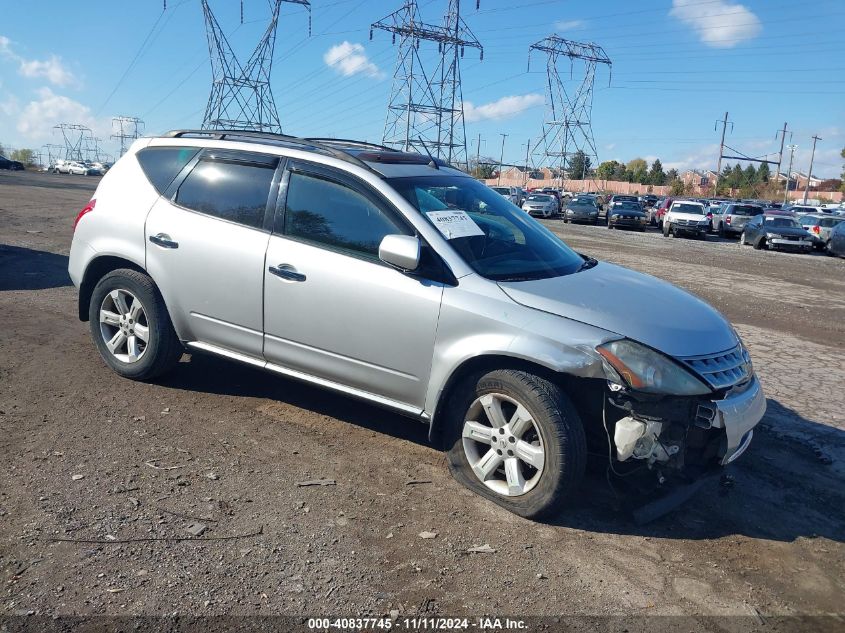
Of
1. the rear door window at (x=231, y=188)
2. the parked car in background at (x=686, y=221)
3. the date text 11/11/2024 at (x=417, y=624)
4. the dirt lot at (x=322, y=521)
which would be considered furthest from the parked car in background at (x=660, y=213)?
the date text 11/11/2024 at (x=417, y=624)

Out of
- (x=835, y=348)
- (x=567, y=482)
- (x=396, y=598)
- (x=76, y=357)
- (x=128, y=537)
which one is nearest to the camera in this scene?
(x=396, y=598)

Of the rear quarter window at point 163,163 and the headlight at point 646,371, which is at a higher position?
the rear quarter window at point 163,163

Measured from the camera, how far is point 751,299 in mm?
12250

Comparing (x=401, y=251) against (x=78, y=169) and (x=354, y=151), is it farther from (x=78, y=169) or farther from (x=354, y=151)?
(x=78, y=169)

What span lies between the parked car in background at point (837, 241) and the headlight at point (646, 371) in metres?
25.9

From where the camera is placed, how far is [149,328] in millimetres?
5234

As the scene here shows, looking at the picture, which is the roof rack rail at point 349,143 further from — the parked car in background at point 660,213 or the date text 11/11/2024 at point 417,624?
the parked car in background at point 660,213

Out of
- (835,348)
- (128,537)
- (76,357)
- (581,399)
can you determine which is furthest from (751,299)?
(128,537)

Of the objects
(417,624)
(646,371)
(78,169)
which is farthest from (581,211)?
(78,169)

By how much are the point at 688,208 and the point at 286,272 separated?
31626 millimetres

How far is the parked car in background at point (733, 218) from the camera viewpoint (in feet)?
112

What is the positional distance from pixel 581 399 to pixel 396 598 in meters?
1.50

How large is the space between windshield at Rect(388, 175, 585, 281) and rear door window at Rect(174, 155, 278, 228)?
99 centimetres

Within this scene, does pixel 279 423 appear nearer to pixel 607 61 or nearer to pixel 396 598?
pixel 396 598
